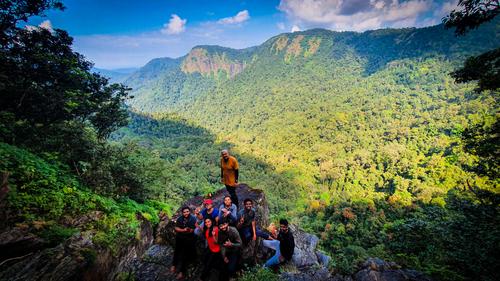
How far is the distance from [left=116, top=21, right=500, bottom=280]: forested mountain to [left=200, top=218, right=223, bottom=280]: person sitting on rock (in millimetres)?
3429

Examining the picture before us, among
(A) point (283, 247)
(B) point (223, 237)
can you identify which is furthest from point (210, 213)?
(A) point (283, 247)

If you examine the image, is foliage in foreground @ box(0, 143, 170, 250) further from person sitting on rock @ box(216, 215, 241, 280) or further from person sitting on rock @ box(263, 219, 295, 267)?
person sitting on rock @ box(263, 219, 295, 267)

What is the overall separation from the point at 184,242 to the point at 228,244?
1.37 meters

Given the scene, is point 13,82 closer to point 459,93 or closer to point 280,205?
point 280,205

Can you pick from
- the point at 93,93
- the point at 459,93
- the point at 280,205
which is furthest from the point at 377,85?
the point at 93,93

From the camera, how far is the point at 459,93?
110 meters

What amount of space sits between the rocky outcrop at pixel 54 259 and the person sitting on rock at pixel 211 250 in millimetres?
2086

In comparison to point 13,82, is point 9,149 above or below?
below

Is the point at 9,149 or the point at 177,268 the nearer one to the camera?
the point at 177,268

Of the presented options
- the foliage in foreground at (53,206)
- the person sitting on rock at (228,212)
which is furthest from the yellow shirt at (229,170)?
the foliage in foreground at (53,206)

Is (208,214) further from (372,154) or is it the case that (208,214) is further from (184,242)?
(372,154)

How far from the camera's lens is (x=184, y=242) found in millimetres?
5977

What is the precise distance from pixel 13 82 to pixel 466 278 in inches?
654

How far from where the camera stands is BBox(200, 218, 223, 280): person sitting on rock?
543 cm
